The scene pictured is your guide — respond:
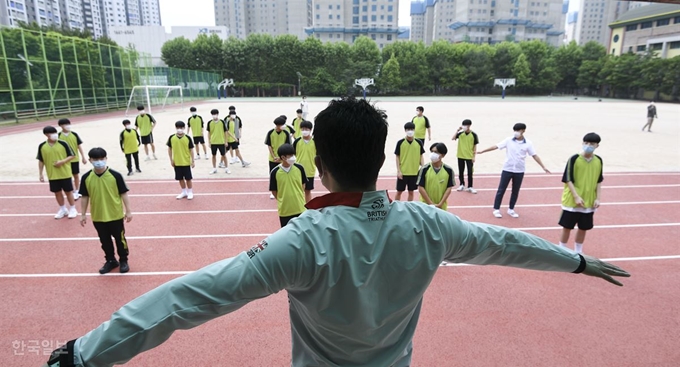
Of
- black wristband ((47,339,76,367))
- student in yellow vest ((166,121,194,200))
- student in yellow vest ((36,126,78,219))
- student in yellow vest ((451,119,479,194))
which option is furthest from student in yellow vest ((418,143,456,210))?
student in yellow vest ((36,126,78,219))

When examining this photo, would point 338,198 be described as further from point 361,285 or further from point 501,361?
point 501,361

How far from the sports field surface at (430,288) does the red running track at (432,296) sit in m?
0.02

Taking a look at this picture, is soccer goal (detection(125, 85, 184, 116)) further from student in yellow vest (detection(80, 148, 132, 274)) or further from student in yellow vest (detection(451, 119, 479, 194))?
student in yellow vest (detection(80, 148, 132, 274))

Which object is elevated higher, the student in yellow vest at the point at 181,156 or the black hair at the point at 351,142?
the black hair at the point at 351,142

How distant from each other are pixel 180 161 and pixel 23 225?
123 inches

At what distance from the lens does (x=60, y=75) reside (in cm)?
2622

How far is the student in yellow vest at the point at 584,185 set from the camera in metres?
5.89

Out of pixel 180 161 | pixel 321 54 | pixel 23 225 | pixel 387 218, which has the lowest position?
pixel 23 225

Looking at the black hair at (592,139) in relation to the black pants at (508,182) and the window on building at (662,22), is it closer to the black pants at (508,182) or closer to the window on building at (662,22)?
the black pants at (508,182)

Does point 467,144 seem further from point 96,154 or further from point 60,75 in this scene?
point 60,75

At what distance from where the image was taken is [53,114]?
Answer: 25.7 metres

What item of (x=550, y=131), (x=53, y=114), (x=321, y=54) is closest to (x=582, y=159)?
(x=550, y=131)

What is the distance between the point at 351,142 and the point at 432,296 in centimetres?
416

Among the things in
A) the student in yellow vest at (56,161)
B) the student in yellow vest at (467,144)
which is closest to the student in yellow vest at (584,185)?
the student in yellow vest at (467,144)
